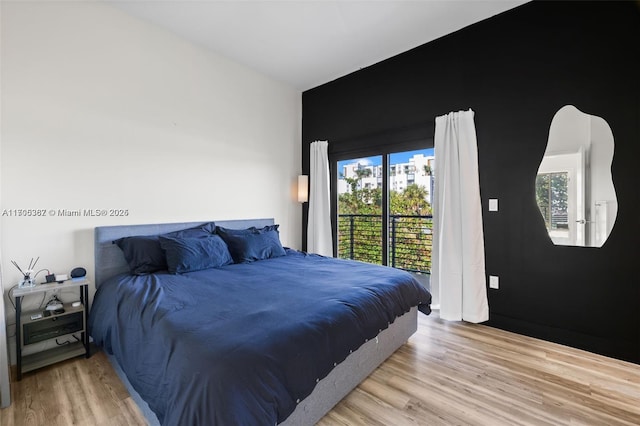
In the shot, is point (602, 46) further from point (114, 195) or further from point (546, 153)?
point (114, 195)

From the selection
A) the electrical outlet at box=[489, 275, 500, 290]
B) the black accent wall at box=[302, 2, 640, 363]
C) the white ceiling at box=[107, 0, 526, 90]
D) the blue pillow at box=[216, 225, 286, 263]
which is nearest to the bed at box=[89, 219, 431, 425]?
the blue pillow at box=[216, 225, 286, 263]

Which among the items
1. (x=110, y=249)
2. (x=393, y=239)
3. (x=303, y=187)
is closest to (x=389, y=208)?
(x=393, y=239)

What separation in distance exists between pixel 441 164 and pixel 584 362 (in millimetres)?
2031

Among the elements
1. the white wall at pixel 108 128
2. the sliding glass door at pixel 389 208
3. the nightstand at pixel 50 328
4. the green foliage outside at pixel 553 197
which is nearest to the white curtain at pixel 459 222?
the sliding glass door at pixel 389 208

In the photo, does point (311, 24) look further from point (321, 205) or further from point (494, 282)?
point (494, 282)

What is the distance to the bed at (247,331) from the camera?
115 centimetres

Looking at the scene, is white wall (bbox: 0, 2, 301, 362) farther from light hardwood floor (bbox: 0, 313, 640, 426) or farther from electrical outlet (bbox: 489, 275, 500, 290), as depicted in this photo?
electrical outlet (bbox: 489, 275, 500, 290)

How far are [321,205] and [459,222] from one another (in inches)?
74.9

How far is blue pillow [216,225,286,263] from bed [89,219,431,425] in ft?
0.94

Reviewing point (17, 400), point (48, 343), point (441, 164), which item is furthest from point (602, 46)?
point (48, 343)

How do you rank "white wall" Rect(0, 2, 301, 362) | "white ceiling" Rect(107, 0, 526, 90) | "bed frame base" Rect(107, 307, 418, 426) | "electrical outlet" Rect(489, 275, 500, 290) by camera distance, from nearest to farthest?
"bed frame base" Rect(107, 307, 418, 426)
"white wall" Rect(0, 2, 301, 362)
"white ceiling" Rect(107, 0, 526, 90)
"electrical outlet" Rect(489, 275, 500, 290)

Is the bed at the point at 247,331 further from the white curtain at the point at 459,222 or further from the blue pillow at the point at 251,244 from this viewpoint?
the white curtain at the point at 459,222

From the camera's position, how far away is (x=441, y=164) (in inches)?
121

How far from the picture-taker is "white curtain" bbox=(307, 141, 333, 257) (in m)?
4.18
